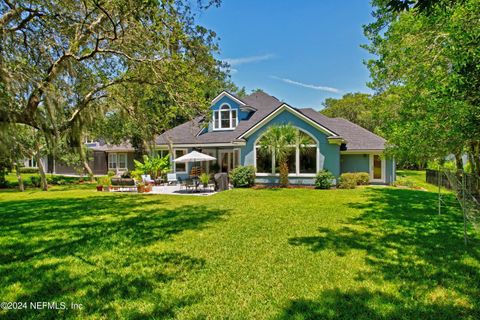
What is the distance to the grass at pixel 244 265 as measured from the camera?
3.91 m

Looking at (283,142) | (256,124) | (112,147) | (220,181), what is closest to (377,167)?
(283,142)

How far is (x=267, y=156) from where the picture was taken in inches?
A: 758

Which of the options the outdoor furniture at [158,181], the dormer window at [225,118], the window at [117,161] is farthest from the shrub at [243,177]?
the window at [117,161]

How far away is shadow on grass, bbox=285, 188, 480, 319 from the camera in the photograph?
3826 mm

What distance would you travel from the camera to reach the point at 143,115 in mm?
12469

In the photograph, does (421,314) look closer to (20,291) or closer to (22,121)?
(20,291)

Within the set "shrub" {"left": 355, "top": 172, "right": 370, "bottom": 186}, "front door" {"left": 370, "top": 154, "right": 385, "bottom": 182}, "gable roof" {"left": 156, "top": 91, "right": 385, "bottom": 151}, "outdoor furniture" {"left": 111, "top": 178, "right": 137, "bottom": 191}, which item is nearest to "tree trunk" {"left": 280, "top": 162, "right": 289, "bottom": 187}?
"gable roof" {"left": 156, "top": 91, "right": 385, "bottom": 151}

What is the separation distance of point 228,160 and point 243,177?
4974mm

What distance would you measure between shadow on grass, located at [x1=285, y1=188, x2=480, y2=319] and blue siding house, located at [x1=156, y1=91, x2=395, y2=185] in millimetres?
7846

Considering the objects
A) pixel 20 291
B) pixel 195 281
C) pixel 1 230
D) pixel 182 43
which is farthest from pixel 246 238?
pixel 1 230

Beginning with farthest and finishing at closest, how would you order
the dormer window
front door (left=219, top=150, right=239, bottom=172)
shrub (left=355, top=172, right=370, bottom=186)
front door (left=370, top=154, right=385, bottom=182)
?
1. the dormer window
2. front door (left=219, top=150, right=239, bottom=172)
3. front door (left=370, top=154, right=385, bottom=182)
4. shrub (left=355, top=172, right=370, bottom=186)

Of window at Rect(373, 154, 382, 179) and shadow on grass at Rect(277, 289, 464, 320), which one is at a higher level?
window at Rect(373, 154, 382, 179)

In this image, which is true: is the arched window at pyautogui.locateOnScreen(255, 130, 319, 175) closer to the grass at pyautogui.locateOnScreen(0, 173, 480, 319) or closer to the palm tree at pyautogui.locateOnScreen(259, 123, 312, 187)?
the palm tree at pyautogui.locateOnScreen(259, 123, 312, 187)

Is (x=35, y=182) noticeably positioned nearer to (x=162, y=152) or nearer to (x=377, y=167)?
(x=162, y=152)
